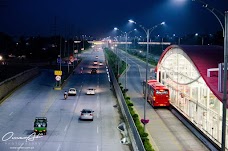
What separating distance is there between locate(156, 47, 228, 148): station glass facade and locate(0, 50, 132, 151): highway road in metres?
6.61

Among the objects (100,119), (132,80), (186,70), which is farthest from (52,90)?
(186,70)

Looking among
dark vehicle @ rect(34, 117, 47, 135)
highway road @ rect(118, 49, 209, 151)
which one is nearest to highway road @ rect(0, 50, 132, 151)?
dark vehicle @ rect(34, 117, 47, 135)

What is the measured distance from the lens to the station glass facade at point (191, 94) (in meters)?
32.9

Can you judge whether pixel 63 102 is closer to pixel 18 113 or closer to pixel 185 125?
pixel 18 113

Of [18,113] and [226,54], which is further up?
[226,54]

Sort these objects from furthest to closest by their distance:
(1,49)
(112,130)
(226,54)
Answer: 1. (1,49)
2. (112,130)
3. (226,54)

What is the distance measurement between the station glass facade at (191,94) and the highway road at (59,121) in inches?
260

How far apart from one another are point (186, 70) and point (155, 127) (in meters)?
7.48

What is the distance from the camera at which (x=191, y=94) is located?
4100 centimetres

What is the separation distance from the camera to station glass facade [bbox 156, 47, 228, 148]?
108 feet

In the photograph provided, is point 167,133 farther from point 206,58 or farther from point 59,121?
point 59,121

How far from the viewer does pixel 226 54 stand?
62.6ft
